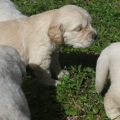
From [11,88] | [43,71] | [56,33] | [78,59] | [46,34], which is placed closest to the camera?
[11,88]

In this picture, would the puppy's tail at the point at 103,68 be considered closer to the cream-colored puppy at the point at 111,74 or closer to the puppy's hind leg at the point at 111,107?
the cream-colored puppy at the point at 111,74

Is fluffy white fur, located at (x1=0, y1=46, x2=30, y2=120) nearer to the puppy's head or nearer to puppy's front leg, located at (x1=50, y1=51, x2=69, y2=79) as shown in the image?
the puppy's head

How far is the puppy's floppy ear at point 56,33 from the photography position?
5.22 metres

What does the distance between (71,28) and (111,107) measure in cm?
134

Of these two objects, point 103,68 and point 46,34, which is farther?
point 46,34

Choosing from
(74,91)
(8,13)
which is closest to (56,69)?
(74,91)

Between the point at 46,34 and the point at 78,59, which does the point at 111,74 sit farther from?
the point at 78,59

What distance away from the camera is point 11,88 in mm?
3752

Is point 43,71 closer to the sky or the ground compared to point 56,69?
closer to the sky

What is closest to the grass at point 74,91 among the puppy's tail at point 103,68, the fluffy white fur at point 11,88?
the puppy's tail at point 103,68

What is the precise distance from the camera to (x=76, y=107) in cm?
512

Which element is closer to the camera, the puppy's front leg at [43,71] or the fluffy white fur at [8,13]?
the puppy's front leg at [43,71]

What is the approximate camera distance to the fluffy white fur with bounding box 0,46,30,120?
11.3ft

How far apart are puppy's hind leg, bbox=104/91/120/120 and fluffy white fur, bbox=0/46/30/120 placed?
112cm
